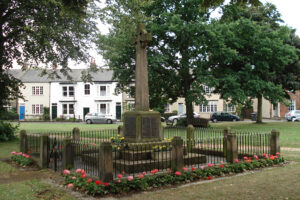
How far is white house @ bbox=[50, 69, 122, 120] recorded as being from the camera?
47656 mm

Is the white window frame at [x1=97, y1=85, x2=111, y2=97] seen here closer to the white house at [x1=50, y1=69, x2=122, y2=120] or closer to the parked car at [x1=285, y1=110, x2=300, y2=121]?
the white house at [x1=50, y1=69, x2=122, y2=120]

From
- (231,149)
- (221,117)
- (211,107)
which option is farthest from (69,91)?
(231,149)

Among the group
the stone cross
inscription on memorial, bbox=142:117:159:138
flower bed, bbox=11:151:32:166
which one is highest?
the stone cross

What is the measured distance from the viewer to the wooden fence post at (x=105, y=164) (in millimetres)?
6820

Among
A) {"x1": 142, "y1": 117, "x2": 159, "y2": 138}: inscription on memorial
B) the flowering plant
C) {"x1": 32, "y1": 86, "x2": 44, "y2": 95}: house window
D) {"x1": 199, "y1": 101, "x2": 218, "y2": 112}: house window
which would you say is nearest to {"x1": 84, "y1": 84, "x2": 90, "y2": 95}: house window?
{"x1": 32, "y1": 86, "x2": 44, "y2": 95}: house window

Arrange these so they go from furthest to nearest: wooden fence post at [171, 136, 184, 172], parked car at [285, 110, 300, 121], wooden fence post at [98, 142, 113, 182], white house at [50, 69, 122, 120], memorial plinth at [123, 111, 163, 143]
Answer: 1. white house at [50, 69, 122, 120]
2. parked car at [285, 110, 300, 121]
3. memorial plinth at [123, 111, 163, 143]
4. wooden fence post at [171, 136, 184, 172]
5. wooden fence post at [98, 142, 113, 182]

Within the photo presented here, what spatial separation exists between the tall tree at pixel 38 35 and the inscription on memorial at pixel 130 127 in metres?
6.30

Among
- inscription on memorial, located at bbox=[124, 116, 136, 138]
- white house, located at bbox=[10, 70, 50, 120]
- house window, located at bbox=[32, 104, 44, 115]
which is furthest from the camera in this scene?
house window, located at bbox=[32, 104, 44, 115]

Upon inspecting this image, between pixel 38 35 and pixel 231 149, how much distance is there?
10.0 m

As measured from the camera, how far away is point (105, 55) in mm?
17141

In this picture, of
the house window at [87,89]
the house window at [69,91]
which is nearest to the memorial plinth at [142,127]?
the house window at [87,89]

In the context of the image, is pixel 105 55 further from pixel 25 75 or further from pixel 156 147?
pixel 25 75

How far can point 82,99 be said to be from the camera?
157 feet

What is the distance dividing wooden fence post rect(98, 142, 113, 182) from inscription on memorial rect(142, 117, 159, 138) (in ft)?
8.07
